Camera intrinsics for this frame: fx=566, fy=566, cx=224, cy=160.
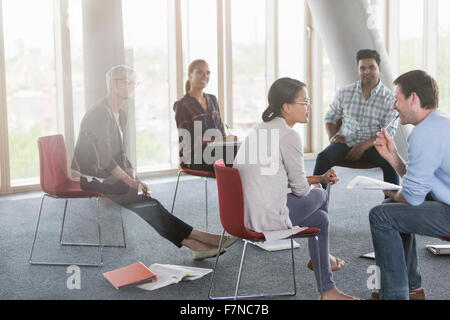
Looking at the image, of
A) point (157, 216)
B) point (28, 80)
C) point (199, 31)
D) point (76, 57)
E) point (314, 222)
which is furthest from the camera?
point (199, 31)

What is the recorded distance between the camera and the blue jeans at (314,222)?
2926mm

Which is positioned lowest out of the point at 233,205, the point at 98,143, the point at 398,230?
the point at 398,230

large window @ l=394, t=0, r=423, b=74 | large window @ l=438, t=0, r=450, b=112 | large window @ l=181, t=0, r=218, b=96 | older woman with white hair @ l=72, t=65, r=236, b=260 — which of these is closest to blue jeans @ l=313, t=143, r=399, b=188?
older woman with white hair @ l=72, t=65, r=236, b=260

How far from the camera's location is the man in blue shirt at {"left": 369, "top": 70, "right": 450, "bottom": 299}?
2.54 metres

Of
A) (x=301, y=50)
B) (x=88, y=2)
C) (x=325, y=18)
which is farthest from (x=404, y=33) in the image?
(x=88, y=2)

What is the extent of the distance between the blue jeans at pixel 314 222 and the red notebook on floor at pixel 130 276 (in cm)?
93

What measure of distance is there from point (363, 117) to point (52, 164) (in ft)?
7.89

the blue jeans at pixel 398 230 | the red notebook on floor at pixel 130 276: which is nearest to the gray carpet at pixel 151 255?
the red notebook on floor at pixel 130 276

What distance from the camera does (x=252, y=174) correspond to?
9.07 ft

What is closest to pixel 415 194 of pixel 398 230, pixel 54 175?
pixel 398 230

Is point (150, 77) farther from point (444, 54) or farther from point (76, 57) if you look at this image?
point (444, 54)

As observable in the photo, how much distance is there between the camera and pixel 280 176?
110 inches

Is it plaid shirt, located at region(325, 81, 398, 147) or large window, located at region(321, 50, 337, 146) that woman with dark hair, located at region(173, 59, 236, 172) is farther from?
large window, located at region(321, 50, 337, 146)

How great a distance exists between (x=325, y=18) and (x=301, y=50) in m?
2.11
